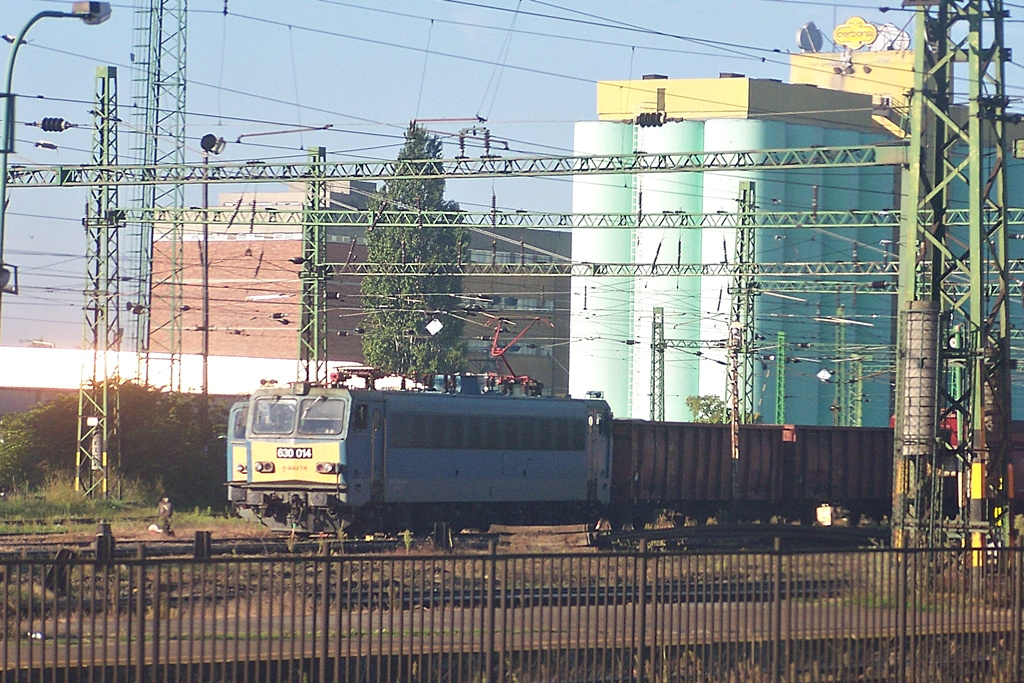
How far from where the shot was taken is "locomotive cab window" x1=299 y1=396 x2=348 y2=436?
25.5 metres

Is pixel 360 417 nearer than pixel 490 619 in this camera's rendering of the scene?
No

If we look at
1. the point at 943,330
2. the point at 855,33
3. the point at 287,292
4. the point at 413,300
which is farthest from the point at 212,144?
the point at 855,33

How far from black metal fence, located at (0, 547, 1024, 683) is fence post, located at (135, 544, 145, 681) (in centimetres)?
1

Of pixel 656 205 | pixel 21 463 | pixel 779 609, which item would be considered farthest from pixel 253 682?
pixel 656 205

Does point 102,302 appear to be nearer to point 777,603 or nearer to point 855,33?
point 777,603

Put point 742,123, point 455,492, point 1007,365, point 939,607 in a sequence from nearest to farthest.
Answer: point 939,607
point 1007,365
point 455,492
point 742,123

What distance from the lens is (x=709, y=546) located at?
91.6 feet

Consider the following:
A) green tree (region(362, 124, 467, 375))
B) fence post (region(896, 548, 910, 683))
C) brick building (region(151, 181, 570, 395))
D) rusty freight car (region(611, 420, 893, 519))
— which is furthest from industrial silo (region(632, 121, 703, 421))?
fence post (region(896, 548, 910, 683))

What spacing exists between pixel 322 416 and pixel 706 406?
50317 millimetres

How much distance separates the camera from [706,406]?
74062 millimetres

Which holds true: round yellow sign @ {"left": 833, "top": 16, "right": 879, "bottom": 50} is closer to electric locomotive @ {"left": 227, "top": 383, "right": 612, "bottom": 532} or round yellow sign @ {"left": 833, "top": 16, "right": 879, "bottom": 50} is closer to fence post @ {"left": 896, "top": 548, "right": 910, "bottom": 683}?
electric locomotive @ {"left": 227, "top": 383, "right": 612, "bottom": 532}

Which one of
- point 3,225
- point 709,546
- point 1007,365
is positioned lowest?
point 709,546

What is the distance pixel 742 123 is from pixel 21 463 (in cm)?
5328

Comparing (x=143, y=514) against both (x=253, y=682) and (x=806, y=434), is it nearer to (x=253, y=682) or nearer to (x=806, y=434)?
(x=806, y=434)
